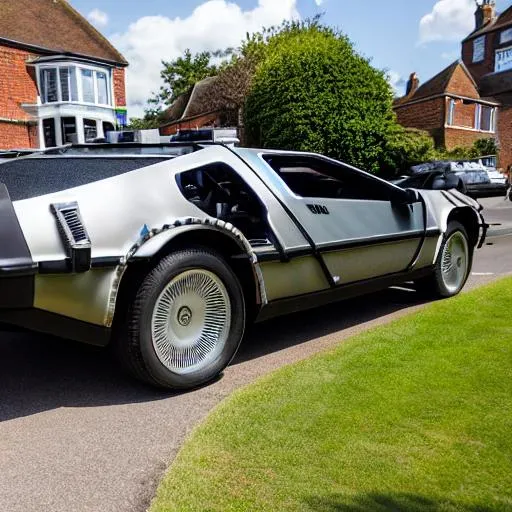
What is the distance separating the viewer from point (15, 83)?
28188 mm

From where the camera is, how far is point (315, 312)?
5.45m

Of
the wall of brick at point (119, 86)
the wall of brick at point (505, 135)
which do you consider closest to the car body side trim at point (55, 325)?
the wall of brick at point (119, 86)

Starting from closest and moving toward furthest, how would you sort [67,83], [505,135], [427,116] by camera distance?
1. [67,83]
2. [427,116]
3. [505,135]

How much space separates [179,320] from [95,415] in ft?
2.36

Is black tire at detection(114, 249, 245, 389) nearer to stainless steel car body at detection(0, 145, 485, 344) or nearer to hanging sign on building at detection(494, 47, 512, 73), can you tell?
stainless steel car body at detection(0, 145, 485, 344)

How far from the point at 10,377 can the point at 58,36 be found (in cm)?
3012

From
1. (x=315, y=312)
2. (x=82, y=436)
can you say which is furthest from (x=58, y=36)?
(x=82, y=436)

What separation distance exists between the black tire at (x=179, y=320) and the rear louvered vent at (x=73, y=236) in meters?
0.40

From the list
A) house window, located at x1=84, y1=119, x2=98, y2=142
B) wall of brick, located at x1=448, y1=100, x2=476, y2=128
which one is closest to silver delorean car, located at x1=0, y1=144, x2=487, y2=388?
house window, located at x1=84, y1=119, x2=98, y2=142

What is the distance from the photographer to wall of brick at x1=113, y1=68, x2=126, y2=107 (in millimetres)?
31250

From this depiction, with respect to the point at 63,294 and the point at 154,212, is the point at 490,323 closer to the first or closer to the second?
the point at 154,212

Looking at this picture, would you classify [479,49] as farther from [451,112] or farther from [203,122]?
[203,122]

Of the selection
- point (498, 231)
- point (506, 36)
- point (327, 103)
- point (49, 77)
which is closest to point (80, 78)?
point (49, 77)

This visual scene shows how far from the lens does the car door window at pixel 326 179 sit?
183 inches
